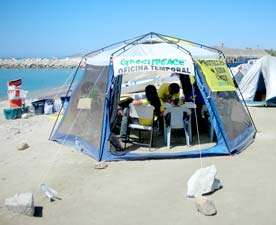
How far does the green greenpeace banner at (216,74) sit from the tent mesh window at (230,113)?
0.21m

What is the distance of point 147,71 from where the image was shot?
303 inches

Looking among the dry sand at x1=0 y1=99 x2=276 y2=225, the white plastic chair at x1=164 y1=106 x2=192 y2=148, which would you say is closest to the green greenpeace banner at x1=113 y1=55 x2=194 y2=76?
the white plastic chair at x1=164 y1=106 x2=192 y2=148

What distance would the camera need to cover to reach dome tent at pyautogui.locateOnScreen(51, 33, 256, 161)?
7.22 metres

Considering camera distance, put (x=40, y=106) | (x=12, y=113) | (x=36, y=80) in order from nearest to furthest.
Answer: (x=12, y=113)
(x=40, y=106)
(x=36, y=80)

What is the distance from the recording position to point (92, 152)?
7410 millimetres

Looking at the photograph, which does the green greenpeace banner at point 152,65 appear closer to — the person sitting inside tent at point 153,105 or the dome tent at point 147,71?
the dome tent at point 147,71

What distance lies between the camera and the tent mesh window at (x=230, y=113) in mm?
7613

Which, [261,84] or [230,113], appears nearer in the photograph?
[230,113]

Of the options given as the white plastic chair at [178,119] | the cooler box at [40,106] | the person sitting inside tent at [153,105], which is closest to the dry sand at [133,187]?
the white plastic chair at [178,119]

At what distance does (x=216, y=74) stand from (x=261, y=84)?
320 inches

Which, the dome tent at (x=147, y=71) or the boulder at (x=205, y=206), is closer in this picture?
the boulder at (x=205, y=206)

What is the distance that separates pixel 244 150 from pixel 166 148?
1.60 m

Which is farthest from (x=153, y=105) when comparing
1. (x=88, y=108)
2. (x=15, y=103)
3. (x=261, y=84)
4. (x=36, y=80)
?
(x=36, y=80)

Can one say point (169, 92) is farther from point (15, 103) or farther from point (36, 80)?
point (36, 80)
